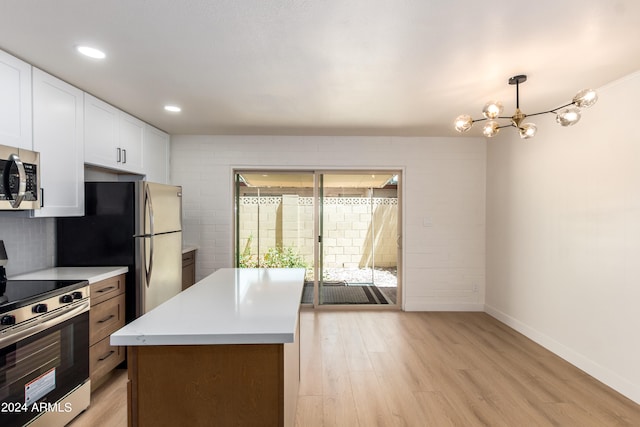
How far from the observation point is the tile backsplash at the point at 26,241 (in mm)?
2488

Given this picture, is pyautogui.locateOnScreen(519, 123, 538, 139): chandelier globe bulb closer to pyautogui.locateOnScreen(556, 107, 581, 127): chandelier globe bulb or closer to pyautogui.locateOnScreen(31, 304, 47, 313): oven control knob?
pyautogui.locateOnScreen(556, 107, 581, 127): chandelier globe bulb

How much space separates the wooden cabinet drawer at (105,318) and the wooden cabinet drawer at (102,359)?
0.20 ft

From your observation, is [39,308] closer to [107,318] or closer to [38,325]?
[38,325]

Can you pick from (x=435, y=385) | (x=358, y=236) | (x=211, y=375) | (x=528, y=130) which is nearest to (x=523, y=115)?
(x=528, y=130)

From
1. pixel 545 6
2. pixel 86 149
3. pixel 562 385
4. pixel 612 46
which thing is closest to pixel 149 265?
pixel 86 149

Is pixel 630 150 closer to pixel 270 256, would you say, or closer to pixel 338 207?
pixel 338 207

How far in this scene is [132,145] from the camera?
141 inches

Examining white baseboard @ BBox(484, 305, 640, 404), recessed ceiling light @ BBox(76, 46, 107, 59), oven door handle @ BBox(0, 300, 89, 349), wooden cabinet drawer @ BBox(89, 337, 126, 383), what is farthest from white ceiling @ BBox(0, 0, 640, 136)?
white baseboard @ BBox(484, 305, 640, 404)

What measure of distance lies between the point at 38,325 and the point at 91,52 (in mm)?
1696

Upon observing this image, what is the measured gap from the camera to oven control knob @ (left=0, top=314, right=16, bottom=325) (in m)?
1.67

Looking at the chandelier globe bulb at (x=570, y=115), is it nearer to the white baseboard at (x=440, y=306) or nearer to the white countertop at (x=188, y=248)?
the white baseboard at (x=440, y=306)

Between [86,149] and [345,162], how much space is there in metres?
2.92

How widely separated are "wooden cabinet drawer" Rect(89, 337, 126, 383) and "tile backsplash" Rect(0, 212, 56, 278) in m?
0.82

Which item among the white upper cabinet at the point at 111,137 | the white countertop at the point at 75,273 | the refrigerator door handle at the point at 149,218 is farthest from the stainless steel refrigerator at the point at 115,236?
the white upper cabinet at the point at 111,137
